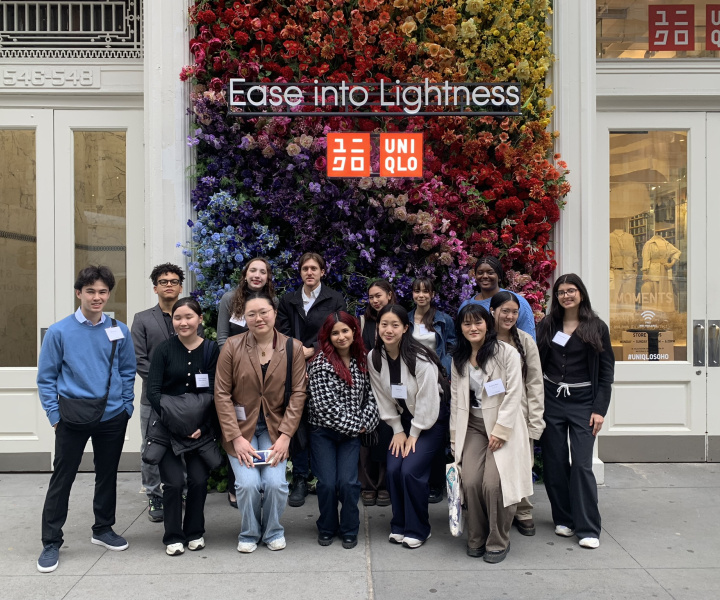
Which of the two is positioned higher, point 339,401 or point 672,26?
point 672,26

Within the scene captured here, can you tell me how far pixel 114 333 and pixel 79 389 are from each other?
0.41 m

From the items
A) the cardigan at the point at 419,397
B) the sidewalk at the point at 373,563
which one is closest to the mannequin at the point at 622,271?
the sidewalk at the point at 373,563

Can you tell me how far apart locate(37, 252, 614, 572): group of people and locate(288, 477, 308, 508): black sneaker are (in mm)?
801

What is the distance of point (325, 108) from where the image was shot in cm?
569

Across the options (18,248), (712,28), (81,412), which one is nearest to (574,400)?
(81,412)

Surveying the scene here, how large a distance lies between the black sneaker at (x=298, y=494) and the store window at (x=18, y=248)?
2.76m

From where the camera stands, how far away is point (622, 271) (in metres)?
6.20

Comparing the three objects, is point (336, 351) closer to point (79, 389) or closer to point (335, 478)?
point (335, 478)

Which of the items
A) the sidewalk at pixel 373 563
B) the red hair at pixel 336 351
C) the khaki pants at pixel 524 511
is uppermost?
the red hair at pixel 336 351

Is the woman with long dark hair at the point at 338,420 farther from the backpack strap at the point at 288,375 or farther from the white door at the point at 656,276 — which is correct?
the white door at the point at 656,276

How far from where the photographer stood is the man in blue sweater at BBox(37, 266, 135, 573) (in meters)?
4.11

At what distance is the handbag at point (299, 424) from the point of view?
4.41 meters

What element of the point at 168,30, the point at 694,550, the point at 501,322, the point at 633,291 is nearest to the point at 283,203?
the point at 168,30

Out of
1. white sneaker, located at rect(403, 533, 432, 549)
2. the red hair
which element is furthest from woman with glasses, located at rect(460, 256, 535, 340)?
white sneaker, located at rect(403, 533, 432, 549)
